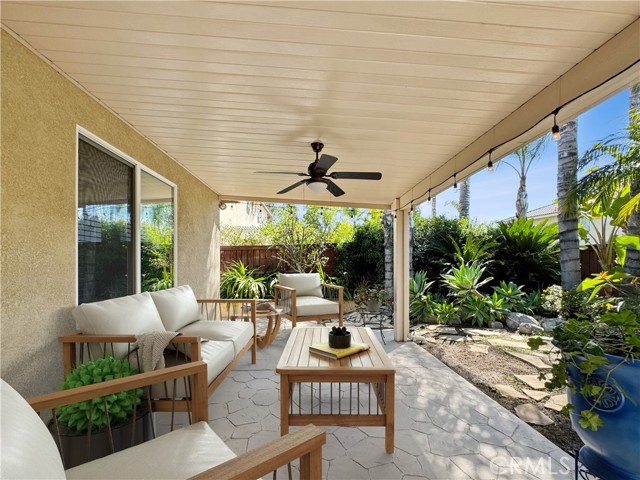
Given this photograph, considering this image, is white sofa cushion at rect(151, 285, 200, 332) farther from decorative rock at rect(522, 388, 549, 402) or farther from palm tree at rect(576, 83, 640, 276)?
palm tree at rect(576, 83, 640, 276)

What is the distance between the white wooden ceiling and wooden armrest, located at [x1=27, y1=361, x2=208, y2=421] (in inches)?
63.4

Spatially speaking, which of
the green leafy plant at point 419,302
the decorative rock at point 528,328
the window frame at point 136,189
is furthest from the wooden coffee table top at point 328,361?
the decorative rock at point 528,328

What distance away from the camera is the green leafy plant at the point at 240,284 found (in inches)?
273

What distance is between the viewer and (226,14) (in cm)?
139

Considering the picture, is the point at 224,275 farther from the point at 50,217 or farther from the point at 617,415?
the point at 617,415

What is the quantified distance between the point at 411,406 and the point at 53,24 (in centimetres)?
337

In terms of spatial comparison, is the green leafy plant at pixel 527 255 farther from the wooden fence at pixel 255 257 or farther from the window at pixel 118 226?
the window at pixel 118 226

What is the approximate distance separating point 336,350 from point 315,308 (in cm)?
221

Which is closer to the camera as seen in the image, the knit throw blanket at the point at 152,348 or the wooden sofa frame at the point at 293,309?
the knit throw blanket at the point at 152,348

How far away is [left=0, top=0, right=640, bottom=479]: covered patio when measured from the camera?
141 centimetres

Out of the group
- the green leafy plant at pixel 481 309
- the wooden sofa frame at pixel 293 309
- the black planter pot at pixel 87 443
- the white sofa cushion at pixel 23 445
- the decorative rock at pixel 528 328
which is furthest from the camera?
the green leafy plant at pixel 481 309

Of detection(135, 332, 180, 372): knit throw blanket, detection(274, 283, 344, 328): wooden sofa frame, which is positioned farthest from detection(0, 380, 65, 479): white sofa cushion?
detection(274, 283, 344, 328): wooden sofa frame

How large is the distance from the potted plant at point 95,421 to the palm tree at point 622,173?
4068 millimetres

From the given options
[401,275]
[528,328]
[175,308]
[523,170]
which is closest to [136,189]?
[175,308]
